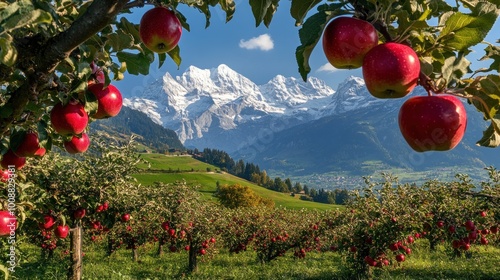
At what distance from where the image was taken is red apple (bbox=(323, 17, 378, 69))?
121 cm

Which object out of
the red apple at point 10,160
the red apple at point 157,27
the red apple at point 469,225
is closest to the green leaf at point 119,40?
the red apple at point 157,27

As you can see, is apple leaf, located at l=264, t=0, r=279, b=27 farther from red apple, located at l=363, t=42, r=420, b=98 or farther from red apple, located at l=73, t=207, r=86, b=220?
red apple, located at l=73, t=207, r=86, b=220

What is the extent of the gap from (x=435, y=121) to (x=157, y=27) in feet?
4.98

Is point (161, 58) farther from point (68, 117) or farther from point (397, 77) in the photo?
point (397, 77)

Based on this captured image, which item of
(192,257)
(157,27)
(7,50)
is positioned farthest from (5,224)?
(192,257)

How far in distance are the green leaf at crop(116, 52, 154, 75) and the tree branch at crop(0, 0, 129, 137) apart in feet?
1.81

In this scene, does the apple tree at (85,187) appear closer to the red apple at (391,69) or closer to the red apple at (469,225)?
the red apple at (391,69)

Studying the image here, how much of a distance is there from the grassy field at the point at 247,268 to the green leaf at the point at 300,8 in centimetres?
1203

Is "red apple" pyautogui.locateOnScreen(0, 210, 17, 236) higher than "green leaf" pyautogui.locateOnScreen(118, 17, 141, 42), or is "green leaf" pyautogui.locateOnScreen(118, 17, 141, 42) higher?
"green leaf" pyautogui.locateOnScreen(118, 17, 141, 42)

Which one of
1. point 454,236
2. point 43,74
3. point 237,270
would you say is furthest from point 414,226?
Result: point 43,74

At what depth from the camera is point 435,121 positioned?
4.14ft

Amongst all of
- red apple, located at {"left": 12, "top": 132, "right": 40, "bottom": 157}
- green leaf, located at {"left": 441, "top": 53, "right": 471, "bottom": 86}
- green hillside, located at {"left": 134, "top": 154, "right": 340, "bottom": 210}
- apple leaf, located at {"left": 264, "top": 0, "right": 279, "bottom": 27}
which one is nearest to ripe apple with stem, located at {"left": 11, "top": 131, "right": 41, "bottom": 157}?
red apple, located at {"left": 12, "top": 132, "right": 40, "bottom": 157}

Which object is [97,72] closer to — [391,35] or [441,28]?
[391,35]

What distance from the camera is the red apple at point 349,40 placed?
121 cm
